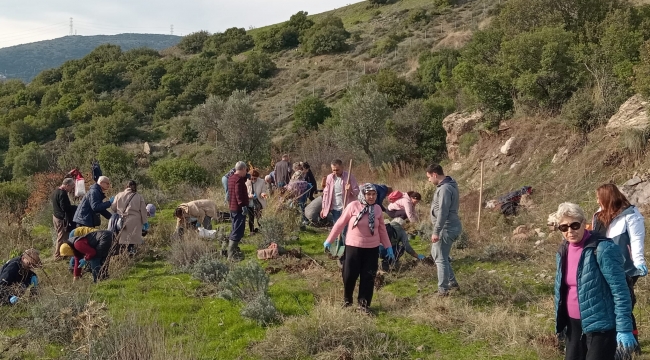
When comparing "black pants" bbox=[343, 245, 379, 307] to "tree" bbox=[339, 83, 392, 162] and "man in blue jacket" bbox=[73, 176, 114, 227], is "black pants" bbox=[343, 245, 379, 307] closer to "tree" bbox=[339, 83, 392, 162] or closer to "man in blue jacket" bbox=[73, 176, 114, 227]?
"man in blue jacket" bbox=[73, 176, 114, 227]

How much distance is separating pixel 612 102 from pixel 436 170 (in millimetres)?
8400

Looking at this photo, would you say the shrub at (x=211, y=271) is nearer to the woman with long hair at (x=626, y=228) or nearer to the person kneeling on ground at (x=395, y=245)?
the person kneeling on ground at (x=395, y=245)

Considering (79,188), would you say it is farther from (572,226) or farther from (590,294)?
(590,294)

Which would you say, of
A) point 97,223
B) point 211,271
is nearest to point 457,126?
point 211,271

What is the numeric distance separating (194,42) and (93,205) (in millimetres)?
53340

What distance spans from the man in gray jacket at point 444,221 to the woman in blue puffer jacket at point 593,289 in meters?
2.65

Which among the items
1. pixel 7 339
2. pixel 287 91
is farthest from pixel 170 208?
pixel 287 91

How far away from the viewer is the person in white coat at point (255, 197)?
10656 mm

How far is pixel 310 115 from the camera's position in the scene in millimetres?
30875

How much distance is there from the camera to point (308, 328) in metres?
5.25

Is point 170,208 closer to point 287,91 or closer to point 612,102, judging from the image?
point 612,102

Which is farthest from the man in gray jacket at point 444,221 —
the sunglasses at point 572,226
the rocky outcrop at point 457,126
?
the rocky outcrop at point 457,126

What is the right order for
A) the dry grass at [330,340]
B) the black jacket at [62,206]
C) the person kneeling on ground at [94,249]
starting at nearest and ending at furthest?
the dry grass at [330,340] < the person kneeling on ground at [94,249] < the black jacket at [62,206]

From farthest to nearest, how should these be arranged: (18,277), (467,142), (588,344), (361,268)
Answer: (467,142)
(18,277)
(361,268)
(588,344)
